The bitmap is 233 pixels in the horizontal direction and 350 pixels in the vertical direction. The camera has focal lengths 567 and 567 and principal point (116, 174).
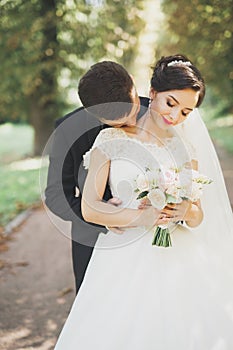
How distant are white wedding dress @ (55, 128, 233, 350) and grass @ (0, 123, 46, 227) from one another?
5387mm

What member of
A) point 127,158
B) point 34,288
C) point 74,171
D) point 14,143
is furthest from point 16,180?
point 127,158

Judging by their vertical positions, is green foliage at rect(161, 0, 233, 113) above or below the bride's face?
below

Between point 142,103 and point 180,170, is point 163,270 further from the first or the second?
point 142,103

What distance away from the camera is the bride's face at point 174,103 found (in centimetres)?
253

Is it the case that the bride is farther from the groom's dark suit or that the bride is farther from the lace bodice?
the groom's dark suit

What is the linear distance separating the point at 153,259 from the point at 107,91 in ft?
2.79

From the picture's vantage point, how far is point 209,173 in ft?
10.1

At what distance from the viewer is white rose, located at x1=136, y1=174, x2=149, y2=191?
2484mm

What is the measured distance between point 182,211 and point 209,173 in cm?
60

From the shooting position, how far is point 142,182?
2.49 meters

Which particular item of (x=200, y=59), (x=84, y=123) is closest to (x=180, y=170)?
(x=84, y=123)

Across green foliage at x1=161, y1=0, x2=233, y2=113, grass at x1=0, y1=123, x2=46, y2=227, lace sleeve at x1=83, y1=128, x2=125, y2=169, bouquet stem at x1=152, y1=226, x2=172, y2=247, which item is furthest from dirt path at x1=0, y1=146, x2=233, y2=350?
green foliage at x1=161, y1=0, x2=233, y2=113

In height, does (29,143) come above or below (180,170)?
below

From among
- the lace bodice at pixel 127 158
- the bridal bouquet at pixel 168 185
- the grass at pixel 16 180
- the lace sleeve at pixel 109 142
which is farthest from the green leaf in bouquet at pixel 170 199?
the grass at pixel 16 180
